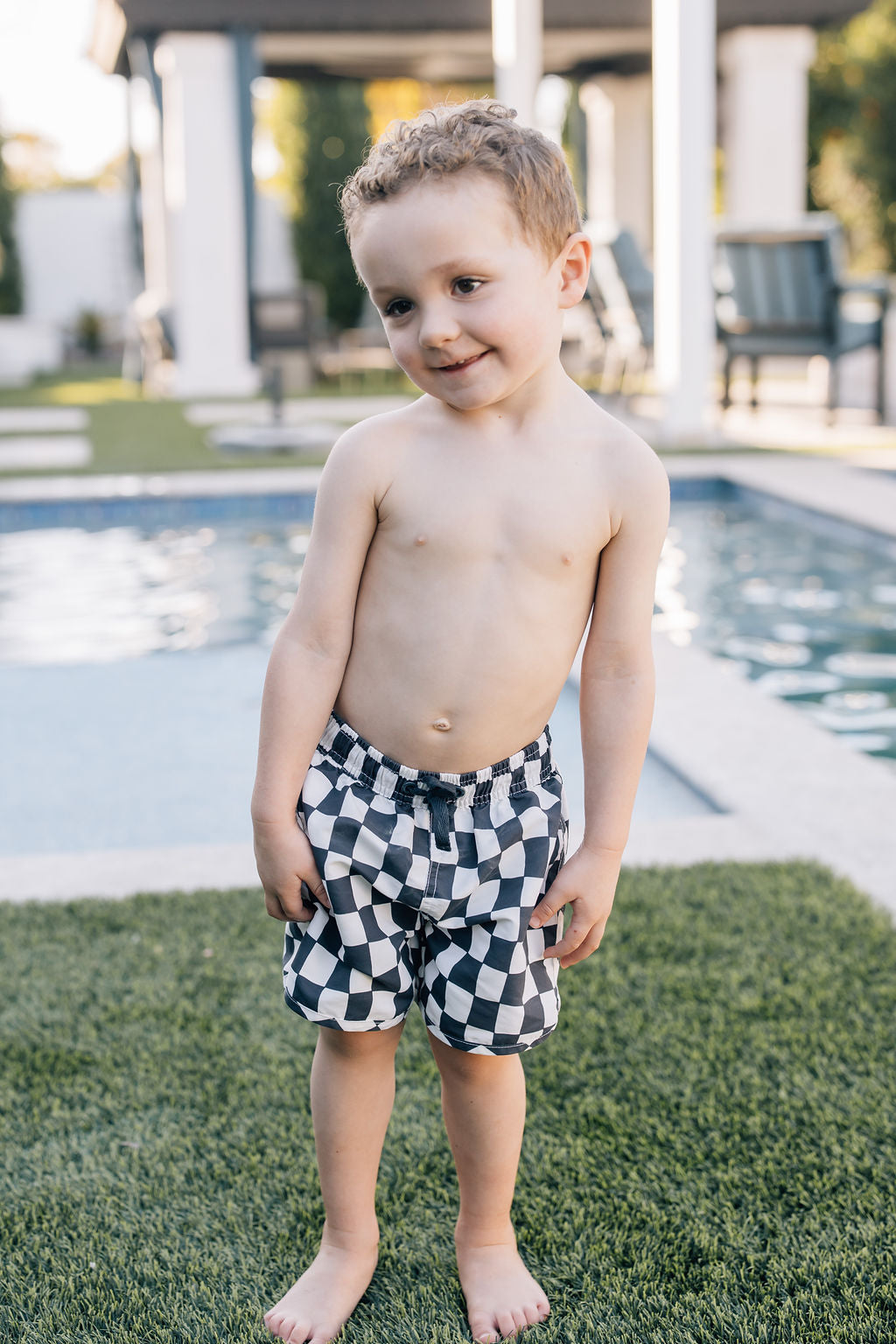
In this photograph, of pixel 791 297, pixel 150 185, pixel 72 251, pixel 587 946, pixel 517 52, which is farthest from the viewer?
pixel 72 251

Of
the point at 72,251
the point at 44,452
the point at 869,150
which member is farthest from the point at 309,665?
the point at 869,150

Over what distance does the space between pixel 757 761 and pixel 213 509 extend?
488 cm

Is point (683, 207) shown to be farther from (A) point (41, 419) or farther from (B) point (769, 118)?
(B) point (769, 118)

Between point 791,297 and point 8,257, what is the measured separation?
14.1 m

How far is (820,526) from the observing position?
21.7 feet

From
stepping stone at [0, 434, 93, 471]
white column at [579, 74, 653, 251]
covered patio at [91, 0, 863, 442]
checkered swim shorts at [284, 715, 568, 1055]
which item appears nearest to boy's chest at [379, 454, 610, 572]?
checkered swim shorts at [284, 715, 568, 1055]

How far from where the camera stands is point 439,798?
1.38 metres

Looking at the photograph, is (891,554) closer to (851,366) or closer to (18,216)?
(851,366)

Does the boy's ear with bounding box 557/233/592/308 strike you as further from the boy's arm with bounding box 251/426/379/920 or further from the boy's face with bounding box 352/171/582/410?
the boy's arm with bounding box 251/426/379/920

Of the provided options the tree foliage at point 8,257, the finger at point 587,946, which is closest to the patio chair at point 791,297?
the finger at point 587,946

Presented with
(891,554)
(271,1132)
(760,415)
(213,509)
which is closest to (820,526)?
(891,554)

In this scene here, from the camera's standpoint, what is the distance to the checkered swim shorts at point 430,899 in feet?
4.42

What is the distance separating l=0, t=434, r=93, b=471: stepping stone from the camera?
8.35m

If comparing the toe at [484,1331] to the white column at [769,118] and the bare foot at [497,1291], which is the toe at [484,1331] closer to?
the bare foot at [497,1291]
